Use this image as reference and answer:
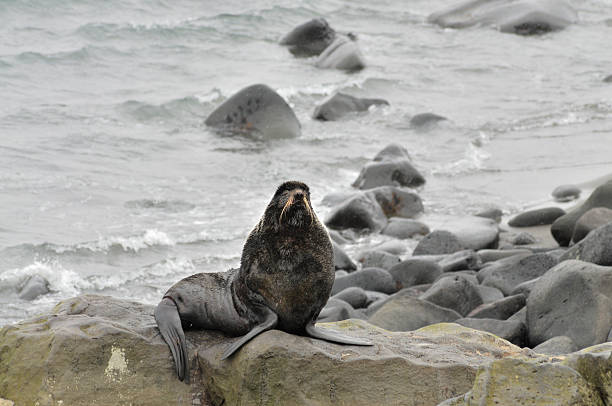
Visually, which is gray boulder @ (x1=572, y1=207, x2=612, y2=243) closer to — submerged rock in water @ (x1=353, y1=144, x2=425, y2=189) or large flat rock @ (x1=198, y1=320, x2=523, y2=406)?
submerged rock in water @ (x1=353, y1=144, x2=425, y2=189)

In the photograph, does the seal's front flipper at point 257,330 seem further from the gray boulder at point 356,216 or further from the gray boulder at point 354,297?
the gray boulder at point 356,216

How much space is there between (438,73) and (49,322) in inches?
855

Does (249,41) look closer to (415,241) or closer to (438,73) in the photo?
(438,73)

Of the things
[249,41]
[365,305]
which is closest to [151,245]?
[365,305]

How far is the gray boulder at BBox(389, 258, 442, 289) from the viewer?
10328mm

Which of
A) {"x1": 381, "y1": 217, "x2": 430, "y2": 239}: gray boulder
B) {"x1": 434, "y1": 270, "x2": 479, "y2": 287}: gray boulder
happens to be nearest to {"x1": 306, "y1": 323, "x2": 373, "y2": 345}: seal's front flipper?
{"x1": 434, "y1": 270, "x2": 479, "y2": 287}: gray boulder

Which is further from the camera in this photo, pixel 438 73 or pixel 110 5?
pixel 110 5

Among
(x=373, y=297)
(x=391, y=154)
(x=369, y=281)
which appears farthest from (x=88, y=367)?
(x=391, y=154)

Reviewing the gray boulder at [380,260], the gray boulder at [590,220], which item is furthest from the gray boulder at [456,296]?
the gray boulder at [590,220]

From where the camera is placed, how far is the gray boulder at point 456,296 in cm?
880

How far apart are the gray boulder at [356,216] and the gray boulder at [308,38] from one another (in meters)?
16.7

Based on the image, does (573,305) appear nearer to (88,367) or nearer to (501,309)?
(501,309)

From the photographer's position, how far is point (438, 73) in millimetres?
25906

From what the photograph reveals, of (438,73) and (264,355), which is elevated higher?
(264,355)
